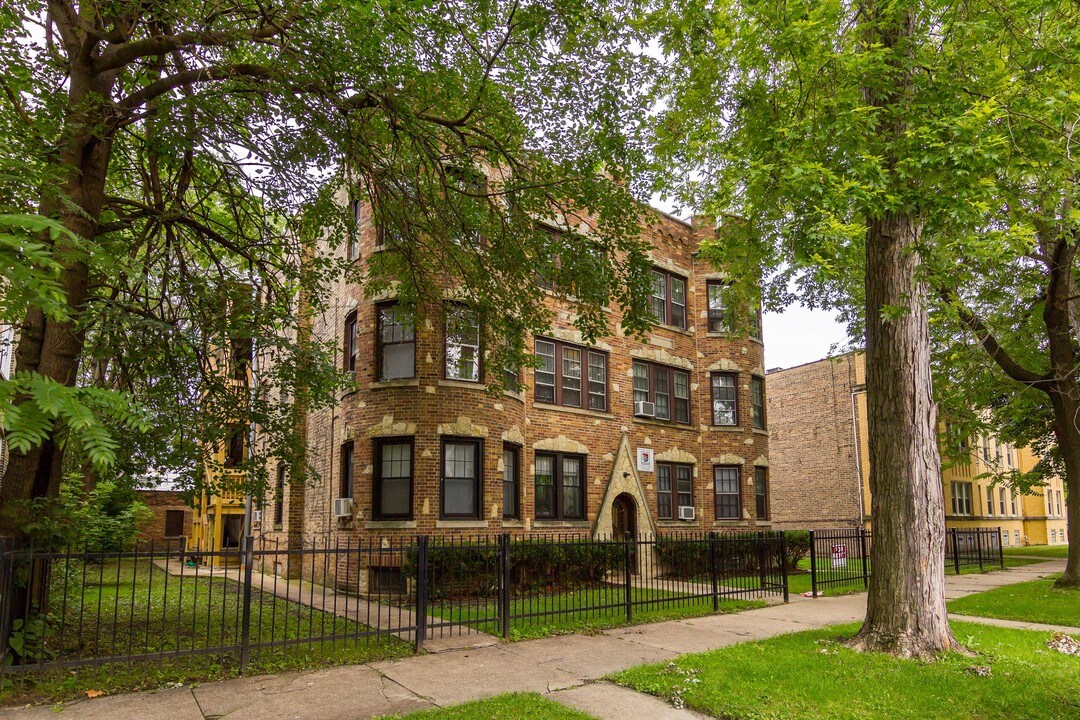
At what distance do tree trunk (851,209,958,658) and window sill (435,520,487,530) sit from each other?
28.2 feet

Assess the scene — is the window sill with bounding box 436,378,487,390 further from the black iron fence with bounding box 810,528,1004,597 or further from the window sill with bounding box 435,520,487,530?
the black iron fence with bounding box 810,528,1004,597

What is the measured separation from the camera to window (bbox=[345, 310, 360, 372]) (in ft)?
57.6

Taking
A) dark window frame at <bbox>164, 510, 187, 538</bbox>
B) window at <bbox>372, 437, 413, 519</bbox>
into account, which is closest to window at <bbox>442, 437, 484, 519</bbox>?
window at <bbox>372, 437, 413, 519</bbox>

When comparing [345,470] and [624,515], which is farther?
[624,515]

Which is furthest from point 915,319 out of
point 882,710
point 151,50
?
point 151,50

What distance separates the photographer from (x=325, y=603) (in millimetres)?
13414

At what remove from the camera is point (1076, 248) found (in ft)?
50.7

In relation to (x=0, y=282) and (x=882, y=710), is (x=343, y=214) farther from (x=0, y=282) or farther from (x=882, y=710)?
(x=882, y=710)

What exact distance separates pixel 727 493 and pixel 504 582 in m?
14.2

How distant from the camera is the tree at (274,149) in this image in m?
8.26

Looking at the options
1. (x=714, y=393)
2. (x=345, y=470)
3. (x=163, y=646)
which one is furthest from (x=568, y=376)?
(x=163, y=646)

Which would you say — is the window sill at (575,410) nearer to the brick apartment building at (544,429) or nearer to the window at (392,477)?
the brick apartment building at (544,429)

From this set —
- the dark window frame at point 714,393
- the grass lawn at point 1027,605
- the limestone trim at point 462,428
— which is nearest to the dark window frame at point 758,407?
the dark window frame at point 714,393

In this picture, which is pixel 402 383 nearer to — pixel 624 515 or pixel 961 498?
pixel 624 515
